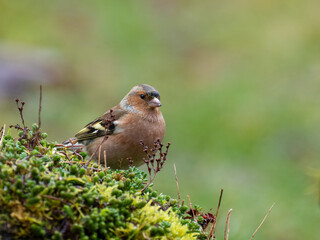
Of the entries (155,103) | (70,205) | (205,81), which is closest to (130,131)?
(155,103)

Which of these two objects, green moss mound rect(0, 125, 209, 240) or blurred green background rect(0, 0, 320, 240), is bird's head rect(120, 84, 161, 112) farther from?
green moss mound rect(0, 125, 209, 240)

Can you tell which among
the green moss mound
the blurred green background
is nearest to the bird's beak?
the blurred green background

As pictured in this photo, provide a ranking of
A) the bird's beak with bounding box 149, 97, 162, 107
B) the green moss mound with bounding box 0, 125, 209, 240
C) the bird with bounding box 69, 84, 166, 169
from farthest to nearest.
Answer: the bird's beak with bounding box 149, 97, 162, 107, the bird with bounding box 69, 84, 166, 169, the green moss mound with bounding box 0, 125, 209, 240

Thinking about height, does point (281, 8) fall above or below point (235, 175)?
above

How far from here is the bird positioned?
6.00 metres

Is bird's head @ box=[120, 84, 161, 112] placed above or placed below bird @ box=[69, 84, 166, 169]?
above

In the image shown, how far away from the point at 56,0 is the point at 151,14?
3280 mm

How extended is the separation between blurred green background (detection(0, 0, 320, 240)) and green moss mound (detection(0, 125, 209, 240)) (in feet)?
13.2

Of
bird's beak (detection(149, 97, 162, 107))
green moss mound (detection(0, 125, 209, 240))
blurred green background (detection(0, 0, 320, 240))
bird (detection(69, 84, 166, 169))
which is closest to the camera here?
green moss mound (detection(0, 125, 209, 240))

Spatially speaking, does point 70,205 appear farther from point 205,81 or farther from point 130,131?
point 205,81

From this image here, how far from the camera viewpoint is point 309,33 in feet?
52.7

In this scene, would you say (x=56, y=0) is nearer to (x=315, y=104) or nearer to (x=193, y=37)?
(x=193, y=37)

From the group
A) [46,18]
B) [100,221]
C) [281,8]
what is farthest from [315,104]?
[100,221]

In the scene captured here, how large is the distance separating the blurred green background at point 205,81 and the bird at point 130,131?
1.97m
